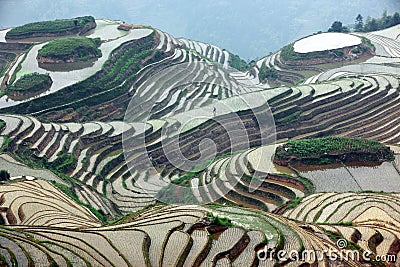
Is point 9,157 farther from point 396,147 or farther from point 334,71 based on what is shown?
point 334,71

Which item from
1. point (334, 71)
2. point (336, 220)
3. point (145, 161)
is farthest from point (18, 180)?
point (334, 71)

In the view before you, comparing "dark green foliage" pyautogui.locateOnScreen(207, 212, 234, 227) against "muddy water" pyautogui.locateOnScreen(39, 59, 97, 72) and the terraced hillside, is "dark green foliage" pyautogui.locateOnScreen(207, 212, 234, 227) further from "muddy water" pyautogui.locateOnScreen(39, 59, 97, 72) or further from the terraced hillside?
"muddy water" pyautogui.locateOnScreen(39, 59, 97, 72)

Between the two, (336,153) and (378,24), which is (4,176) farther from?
(378,24)

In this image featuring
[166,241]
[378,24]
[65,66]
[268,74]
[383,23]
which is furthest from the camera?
[378,24]

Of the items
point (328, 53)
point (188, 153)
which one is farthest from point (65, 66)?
point (328, 53)

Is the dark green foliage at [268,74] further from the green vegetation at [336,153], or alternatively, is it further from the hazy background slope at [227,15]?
the hazy background slope at [227,15]
